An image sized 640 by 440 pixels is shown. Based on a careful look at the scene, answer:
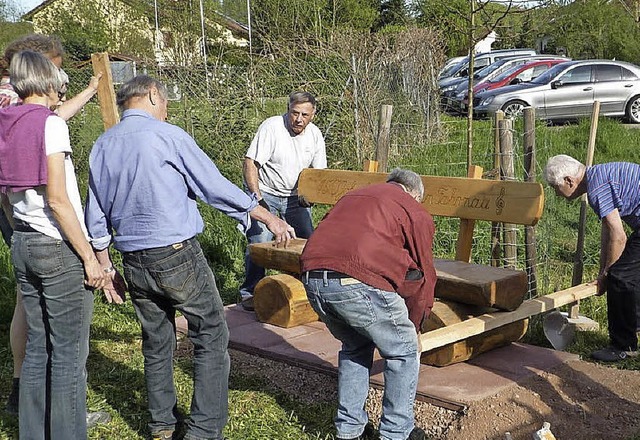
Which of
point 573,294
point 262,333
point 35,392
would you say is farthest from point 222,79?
point 35,392

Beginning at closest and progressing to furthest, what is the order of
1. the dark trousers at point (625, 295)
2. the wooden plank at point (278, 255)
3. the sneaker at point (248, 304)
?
1. the dark trousers at point (625, 295)
2. the wooden plank at point (278, 255)
3. the sneaker at point (248, 304)

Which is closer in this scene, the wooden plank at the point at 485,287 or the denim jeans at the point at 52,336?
the denim jeans at the point at 52,336

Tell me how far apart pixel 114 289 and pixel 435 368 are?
6.66 feet

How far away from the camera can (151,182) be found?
3.56 metres

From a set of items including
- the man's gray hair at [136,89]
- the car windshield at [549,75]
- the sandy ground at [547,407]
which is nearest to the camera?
the man's gray hair at [136,89]

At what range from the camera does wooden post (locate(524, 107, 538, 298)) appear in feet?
19.3

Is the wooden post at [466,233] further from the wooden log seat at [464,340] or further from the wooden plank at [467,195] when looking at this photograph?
the wooden log seat at [464,340]

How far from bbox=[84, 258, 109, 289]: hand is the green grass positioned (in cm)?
109

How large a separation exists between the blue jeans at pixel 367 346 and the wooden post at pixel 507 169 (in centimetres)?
237

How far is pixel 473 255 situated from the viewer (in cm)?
721

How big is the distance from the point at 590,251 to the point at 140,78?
5105 millimetres

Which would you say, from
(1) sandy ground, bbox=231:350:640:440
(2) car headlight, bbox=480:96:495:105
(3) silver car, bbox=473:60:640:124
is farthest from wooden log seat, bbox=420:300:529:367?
(2) car headlight, bbox=480:96:495:105

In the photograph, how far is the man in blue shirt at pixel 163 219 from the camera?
359cm

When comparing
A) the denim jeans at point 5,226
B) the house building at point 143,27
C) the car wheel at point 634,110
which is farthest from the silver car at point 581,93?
the denim jeans at point 5,226
